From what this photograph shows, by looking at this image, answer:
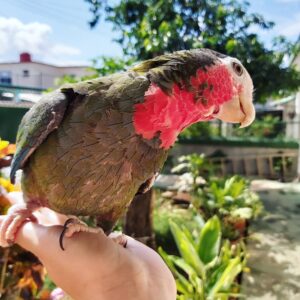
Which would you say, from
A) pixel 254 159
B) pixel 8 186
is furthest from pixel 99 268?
pixel 254 159

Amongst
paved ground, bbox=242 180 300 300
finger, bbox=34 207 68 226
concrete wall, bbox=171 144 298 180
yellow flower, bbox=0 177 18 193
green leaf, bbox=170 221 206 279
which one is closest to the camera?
finger, bbox=34 207 68 226

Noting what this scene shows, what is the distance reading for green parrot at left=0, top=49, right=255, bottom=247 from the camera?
774 mm

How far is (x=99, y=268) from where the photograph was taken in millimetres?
833

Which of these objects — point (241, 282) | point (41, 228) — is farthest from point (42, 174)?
point (241, 282)

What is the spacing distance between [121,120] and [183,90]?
15 centimetres

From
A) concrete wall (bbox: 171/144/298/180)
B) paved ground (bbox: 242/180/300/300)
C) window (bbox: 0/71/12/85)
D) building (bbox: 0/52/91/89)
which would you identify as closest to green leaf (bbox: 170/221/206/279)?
paved ground (bbox: 242/180/300/300)

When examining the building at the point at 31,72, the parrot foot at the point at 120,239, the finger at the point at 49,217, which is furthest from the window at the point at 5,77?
the parrot foot at the point at 120,239

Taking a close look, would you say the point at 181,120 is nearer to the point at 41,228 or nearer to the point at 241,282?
the point at 41,228

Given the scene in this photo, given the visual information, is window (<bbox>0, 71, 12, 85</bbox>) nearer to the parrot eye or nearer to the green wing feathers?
the green wing feathers

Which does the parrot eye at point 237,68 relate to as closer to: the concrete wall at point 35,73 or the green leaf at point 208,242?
the green leaf at point 208,242

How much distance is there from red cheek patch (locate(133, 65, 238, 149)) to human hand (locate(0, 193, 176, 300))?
30 cm

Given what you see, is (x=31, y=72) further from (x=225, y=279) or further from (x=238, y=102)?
(x=238, y=102)

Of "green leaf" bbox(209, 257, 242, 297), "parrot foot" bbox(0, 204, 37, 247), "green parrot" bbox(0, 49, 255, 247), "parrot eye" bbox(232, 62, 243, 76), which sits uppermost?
"parrot eye" bbox(232, 62, 243, 76)

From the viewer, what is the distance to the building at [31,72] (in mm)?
11195
